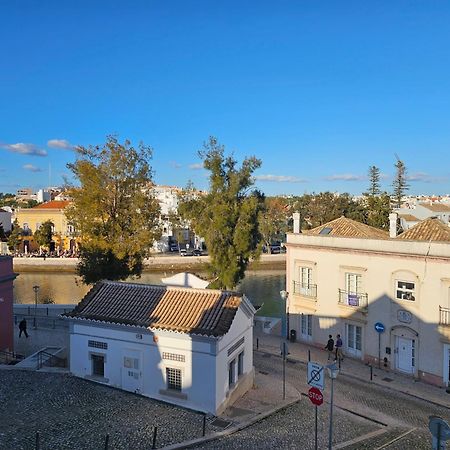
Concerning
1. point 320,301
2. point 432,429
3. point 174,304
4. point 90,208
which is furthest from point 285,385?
point 90,208

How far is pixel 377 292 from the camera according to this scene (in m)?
22.2

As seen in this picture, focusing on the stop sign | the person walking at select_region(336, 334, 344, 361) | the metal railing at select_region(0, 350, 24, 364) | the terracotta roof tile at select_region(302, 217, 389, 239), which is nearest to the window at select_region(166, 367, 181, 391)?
the stop sign

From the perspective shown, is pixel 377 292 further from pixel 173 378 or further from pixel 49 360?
pixel 49 360

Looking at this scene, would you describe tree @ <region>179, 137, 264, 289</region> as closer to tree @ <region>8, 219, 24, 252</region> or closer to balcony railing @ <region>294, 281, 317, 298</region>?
balcony railing @ <region>294, 281, 317, 298</region>

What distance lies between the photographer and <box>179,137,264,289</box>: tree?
2828cm

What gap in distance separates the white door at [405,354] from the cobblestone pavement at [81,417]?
10989mm

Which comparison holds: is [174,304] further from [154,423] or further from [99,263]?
[99,263]

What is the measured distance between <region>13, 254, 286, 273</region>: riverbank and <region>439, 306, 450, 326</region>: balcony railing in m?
40.9

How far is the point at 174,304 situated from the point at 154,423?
4.26 metres

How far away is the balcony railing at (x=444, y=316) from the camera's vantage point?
19641mm

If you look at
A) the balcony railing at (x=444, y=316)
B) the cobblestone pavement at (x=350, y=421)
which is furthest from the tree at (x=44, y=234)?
the balcony railing at (x=444, y=316)

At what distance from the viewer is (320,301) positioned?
24625 millimetres

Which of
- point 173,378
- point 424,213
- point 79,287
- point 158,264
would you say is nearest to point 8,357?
point 173,378

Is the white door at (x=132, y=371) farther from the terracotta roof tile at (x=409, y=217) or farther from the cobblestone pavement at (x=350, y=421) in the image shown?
the terracotta roof tile at (x=409, y=217)
